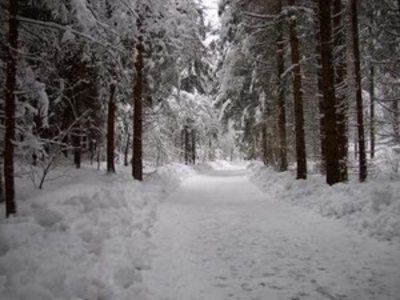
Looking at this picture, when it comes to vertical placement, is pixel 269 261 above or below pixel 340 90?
below

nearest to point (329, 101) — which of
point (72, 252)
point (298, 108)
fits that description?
point (298, 108)

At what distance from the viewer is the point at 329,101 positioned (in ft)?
37.1

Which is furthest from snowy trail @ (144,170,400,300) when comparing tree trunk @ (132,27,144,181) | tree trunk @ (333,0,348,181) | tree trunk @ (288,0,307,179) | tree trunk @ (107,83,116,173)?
tree trunk @ (107,83,116,173)

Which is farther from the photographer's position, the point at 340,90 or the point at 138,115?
the point at 138,115

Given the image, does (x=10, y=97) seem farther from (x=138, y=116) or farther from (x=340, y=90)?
(x=340, y=90)

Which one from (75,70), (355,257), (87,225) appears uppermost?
(75,70)

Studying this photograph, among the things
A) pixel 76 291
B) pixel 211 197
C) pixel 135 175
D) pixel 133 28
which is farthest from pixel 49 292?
pixel 135 175

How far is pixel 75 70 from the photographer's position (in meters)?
15.7

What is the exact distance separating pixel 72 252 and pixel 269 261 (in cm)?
293

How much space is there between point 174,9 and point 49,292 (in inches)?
544

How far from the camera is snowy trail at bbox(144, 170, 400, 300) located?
15.7 feet

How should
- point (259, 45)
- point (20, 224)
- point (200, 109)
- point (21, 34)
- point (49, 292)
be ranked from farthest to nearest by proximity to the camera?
point (200, 109) < point (259, 45) < point (21, 34) < point (20, 224) < point (49, 292)

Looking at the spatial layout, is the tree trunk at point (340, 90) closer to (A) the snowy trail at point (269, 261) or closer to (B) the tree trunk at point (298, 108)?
(B) the tree trunk at point (298, 108)

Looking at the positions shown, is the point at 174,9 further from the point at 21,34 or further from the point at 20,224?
the point at 20,224
